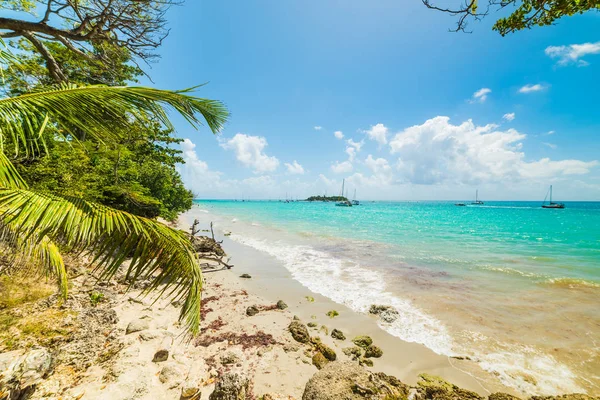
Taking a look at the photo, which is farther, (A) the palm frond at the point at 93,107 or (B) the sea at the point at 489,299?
(B) the sea at the point at 489,299

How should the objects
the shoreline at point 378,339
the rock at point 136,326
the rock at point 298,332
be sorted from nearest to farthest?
the shoreline at point 378,339, the rock at point 136,326, the rock at point 298,332

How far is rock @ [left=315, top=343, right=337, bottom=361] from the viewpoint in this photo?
16.6 ft

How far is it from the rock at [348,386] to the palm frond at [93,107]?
4.39 metres

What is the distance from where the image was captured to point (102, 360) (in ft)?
13.1

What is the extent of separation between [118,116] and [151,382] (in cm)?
403

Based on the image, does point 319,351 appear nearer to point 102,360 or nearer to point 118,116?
point 102,360

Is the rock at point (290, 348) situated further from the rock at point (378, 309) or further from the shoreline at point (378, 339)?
the rock at point (378, 309)

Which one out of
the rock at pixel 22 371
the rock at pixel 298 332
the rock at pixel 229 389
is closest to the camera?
the rock at pixel 22 371

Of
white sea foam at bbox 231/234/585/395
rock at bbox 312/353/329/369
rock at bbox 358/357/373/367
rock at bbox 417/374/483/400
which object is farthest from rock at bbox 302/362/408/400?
white sea foam at bbox 231/234/585/395

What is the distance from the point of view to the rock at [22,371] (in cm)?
289

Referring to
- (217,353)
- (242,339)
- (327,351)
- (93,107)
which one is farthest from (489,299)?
(93,107)

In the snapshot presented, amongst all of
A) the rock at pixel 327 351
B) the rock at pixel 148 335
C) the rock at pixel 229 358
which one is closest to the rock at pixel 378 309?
the rock at pixel 327 351

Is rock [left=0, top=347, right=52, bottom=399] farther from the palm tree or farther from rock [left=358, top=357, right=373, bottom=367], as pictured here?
rock [left=358, top=357, right=373, bottom=367]

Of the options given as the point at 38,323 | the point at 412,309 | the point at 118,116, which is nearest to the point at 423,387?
the point at 412,309
